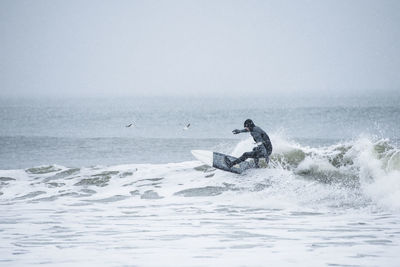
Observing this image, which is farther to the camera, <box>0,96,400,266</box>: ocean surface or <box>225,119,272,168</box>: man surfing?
<box>225,119,272,168</box>: man surfing

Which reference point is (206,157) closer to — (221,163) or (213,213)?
(221,163)

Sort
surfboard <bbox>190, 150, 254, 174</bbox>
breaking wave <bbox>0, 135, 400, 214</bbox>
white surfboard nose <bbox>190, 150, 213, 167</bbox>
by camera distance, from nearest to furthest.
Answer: breaking wave <bbox>0, 135, 400, 214</bbox>
surfboard <bbox>190, 150, 254, 174</bbox>
white surfboard nose <bbox>190, 150, 213, 167</bbox>

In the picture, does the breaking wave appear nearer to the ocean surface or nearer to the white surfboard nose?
the ocean surface

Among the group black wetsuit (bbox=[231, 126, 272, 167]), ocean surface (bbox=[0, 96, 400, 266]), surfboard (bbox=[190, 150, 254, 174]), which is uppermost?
black wetsuit (bbox=[231, 126, 272, 167])

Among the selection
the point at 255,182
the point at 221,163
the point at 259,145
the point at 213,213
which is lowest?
the point at 213,213

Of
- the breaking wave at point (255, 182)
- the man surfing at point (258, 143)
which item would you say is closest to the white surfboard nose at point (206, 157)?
the breaking wave at point (255, 182)

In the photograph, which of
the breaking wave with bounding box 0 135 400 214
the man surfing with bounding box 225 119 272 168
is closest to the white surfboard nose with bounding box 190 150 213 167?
the breaking wave with bounding box 0 135 400 214

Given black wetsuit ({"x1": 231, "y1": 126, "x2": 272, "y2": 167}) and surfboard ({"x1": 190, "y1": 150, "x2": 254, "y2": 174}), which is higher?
black wetsuit ({"x1": 231, "y1": 126, "x2": 272, "y2": 167})

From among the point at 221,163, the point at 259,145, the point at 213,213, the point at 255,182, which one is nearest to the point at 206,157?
the point at 221,163

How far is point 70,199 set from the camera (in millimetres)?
18422

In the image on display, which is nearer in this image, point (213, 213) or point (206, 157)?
point (213, 213)

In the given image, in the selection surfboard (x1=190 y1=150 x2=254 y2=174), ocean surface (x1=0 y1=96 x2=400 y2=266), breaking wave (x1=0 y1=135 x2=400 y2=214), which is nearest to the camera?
ocean surface (x1=0 y1=96 x2=400 y2=266)

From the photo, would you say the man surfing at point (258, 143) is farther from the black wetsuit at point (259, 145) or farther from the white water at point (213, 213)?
the white water at point (213, 213)


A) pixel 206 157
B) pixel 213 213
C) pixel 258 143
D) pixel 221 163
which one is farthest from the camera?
pixel 206 157
